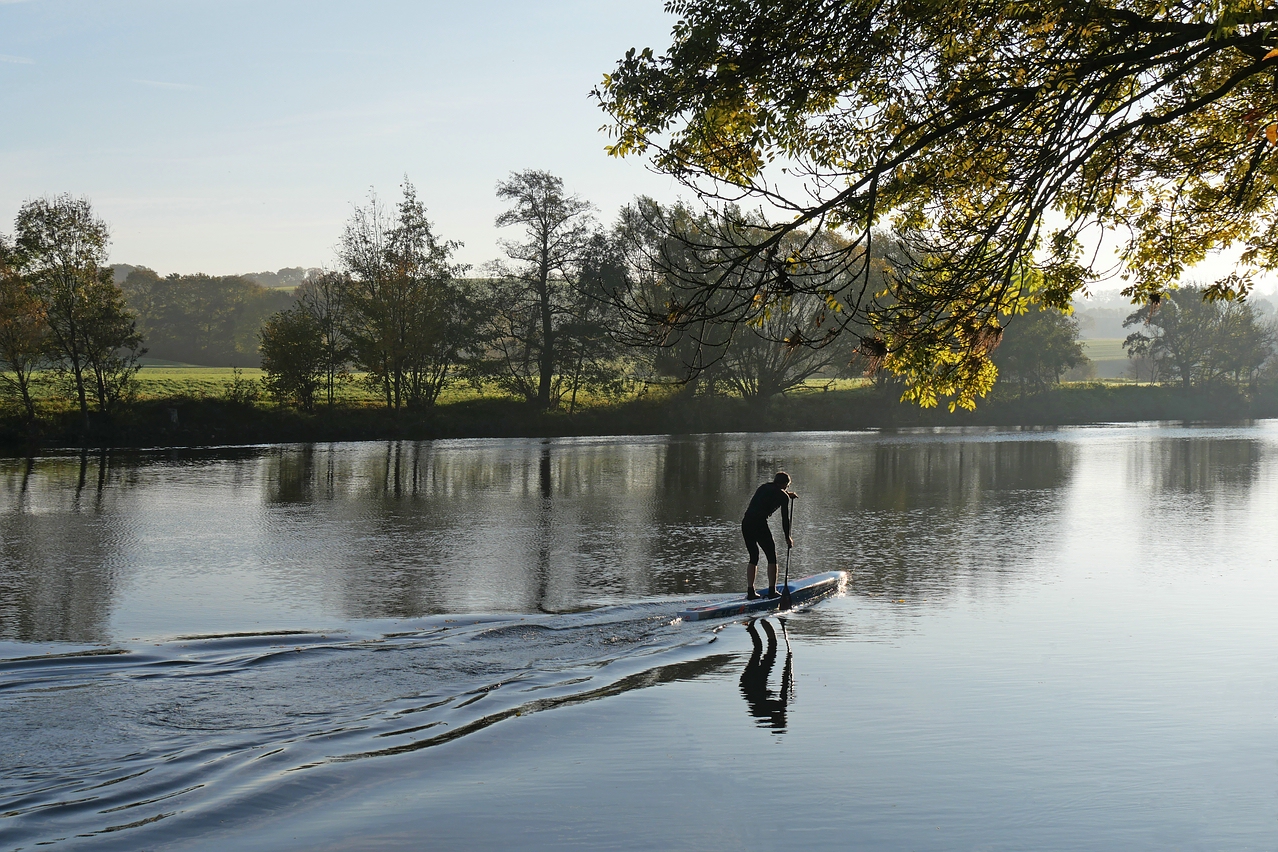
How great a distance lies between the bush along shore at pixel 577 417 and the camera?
46875mm

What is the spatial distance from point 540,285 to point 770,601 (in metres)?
49.3

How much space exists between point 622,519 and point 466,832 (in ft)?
53.2

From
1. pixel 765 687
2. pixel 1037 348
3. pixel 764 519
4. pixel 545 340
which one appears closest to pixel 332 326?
pixel 545 340

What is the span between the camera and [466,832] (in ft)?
23.1

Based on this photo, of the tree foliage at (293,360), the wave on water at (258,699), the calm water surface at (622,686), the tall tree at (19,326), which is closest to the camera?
the calm water surface at (622,686)

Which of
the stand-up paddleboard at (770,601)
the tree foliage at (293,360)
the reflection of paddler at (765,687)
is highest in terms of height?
the tree foliage at (293,360)

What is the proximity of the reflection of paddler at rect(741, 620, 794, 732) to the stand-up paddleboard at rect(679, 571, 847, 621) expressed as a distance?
0.84 m

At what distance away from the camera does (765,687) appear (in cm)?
1032

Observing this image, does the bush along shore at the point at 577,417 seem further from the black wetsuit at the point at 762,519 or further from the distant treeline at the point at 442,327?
the black wetsuit at the point at 762,519

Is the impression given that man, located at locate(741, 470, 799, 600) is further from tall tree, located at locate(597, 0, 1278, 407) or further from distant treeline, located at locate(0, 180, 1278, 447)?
distant treeline, located at locate(0, 180, 1278, 447)

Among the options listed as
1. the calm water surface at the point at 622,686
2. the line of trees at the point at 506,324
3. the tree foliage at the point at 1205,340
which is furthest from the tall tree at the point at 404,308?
the tree foliage at the point at 1205,340

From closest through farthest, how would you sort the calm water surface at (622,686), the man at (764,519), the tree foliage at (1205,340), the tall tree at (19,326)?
the calm water surface at (622,686)
the man at (764,519)
the tall tree at (19,326)
the tree foliage at (1205,340)

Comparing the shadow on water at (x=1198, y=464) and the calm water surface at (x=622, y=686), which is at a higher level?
the shadow on water at (x=1198, y=464)

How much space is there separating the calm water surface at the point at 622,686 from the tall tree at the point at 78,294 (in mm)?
27048
